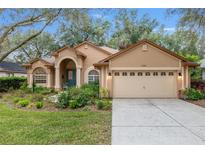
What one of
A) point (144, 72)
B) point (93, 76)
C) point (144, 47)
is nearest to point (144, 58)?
point (144, 47)

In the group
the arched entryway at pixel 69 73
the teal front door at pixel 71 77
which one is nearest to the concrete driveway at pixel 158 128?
the arched entryway at pixel 69 73

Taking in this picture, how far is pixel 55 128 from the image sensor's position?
803 centimetres

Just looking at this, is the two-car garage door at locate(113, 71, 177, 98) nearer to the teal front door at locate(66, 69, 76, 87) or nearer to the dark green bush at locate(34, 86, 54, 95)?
the dark green bush at locate(34, 86, 54, 95)

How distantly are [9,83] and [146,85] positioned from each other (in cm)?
1283

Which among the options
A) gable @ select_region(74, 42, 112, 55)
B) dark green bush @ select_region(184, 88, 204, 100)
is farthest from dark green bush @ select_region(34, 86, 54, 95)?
dark green bush @ select_region(184, 88, 204, 100)

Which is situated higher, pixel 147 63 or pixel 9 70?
pixel 9 70

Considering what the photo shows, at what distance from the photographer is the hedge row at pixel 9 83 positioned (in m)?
23.0

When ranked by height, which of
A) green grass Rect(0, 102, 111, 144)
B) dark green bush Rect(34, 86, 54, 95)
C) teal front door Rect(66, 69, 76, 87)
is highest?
teal front door Rect(66, 69, 76, 87)

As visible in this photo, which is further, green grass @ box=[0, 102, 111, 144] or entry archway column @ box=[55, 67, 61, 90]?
entry archway column @ box=[55, 67, 61, 90]

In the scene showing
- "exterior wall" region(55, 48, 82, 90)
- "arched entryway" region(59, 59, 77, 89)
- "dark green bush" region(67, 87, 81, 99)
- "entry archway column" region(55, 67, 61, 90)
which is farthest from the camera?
"arched entryway" region(59, 59, 77, 89)

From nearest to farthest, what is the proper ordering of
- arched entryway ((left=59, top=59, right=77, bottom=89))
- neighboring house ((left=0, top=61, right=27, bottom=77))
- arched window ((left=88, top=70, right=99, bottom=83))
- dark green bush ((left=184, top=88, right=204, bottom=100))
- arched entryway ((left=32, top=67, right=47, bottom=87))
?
dark green bush ((left=184, top=88, right=204, bottom=100)), arched window ((left=88, top=70, right=99, bottom=83)), arched entryway ((left=32, top=67, right=47, bottom=87)), arched entryway ((left=59, top=59, right=77, bottom=89)), neighboring house ((left=0, top=61, right=27, bottom=77))

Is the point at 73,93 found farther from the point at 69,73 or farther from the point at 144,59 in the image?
the point at 69,73

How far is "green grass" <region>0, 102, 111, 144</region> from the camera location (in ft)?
22.1
